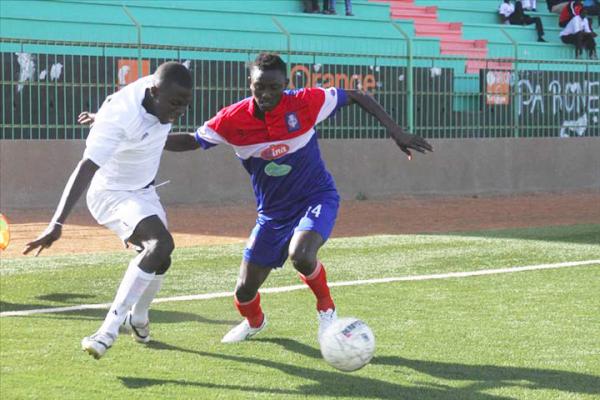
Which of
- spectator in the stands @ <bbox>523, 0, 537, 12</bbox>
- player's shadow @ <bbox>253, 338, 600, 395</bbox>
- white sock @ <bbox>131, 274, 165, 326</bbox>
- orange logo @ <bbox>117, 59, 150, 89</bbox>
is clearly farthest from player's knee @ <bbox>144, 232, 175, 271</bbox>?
spectator in the stands @ <bbox>523, 0, 537, 12</bbox>

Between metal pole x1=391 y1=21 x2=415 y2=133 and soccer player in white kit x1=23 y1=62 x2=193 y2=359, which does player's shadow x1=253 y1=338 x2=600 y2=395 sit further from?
metal pole x1=391 y1=21 x2=415 y2=133

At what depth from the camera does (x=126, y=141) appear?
7.20m

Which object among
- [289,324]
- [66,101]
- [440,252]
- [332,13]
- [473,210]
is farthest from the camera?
[332,13]

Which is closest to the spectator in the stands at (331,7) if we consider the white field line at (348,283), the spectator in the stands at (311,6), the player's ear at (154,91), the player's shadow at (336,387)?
the spectator in the stands at (311,6)

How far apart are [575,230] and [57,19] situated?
961 cm

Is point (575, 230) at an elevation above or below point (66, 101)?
below

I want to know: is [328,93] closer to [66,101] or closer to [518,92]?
[66,101]

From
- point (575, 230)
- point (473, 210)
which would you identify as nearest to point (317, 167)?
point (575, 230)

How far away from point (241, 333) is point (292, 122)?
1474 mm

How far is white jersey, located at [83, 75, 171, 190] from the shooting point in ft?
22.9

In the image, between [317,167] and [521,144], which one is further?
[521,144]

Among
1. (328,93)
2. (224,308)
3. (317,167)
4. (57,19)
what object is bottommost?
(224,308)

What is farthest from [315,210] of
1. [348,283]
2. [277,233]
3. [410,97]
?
[410,97]

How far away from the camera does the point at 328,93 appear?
7898 millimetres
